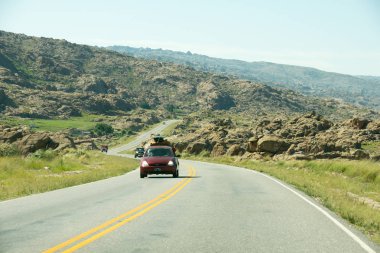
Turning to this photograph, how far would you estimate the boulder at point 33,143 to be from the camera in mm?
48875

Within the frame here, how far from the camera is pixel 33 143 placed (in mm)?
50344

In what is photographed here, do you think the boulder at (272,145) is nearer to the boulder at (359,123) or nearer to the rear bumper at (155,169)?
the boulder at (359,123)

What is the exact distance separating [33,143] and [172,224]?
4125 centimetres

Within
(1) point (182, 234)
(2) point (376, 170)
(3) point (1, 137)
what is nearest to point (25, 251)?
(1) point (182, 234)

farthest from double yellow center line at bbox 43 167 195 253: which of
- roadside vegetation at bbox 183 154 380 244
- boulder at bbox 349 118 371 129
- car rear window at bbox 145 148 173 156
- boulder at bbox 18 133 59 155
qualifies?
boulder at bbox 349 118 371 129

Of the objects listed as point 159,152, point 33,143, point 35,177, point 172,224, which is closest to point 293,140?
point 33,143

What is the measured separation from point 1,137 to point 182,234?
45.2 meters

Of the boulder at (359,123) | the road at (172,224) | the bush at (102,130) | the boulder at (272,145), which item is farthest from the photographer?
the bush at (102,130)

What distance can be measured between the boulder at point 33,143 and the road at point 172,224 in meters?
31.9

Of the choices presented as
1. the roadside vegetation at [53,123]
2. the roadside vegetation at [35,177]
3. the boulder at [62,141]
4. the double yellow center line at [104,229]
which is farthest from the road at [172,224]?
the roadside vegetation at [53,123]

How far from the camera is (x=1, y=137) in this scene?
5178 cm

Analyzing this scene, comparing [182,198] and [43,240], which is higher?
[43,240]

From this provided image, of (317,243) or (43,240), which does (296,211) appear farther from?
(43,240)

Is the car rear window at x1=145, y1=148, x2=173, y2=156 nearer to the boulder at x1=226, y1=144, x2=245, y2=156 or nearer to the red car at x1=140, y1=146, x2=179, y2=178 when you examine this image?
the red car at x1=140, y1=146, x2=179, y2=178
